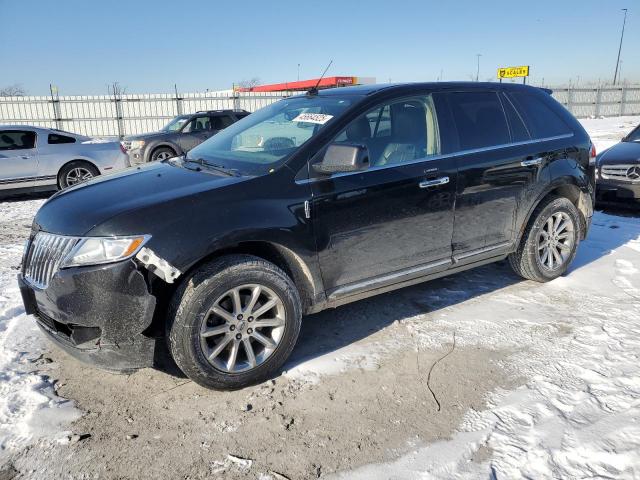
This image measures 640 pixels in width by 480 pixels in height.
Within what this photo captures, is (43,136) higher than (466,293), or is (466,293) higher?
(43,136)

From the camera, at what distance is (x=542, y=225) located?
470 cm

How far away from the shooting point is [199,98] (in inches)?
944

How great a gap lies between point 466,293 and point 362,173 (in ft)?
6.02

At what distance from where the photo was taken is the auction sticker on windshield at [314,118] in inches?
142

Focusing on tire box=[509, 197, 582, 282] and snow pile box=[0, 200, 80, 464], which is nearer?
snow pile box=[0, 200, 80, 464]

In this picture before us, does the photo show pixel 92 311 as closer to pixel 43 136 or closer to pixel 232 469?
pixel 232 469

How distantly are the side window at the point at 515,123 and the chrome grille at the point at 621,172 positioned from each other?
3.81 metres

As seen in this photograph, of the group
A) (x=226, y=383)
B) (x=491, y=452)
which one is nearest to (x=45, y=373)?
(x=226, y=383)

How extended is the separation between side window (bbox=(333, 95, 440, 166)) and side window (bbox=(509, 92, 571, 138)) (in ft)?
3.75

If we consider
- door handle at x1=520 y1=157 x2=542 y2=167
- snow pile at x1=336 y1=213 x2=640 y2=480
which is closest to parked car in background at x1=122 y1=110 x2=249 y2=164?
door handle at x1=520 y1=157 x2=542 y2=167

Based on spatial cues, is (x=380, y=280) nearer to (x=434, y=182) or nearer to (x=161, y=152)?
(x=434, y=182)

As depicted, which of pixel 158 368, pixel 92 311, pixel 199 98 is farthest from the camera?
pixel 199 98

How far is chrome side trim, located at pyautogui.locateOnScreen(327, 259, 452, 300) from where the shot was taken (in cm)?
352

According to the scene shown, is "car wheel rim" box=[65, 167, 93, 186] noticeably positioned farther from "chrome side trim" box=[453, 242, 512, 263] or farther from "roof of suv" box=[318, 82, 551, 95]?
"chrome side trim" box=[453, 242, 512, 263]
